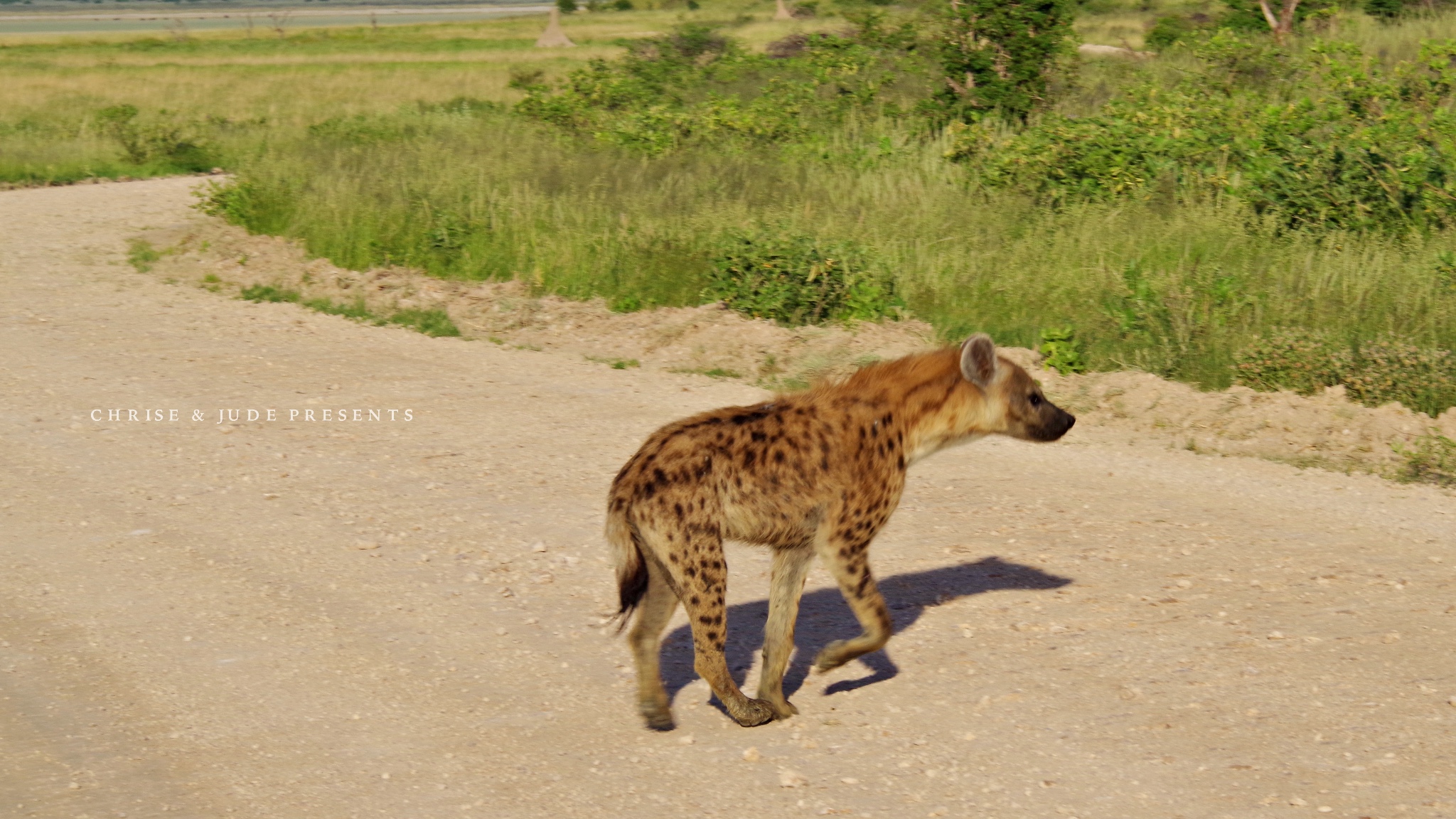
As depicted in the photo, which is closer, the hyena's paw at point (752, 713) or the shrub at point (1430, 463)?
the hyena's paw at point (752, 713)

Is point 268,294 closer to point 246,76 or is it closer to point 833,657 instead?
point 833,657

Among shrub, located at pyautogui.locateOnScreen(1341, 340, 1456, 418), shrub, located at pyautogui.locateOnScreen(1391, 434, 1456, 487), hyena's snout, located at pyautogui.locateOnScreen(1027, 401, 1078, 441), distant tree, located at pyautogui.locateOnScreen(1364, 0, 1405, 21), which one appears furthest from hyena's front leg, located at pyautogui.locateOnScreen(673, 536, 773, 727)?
distant tree, located at pyautogui.locateOnScreen(1364, 0, 1405, 21)

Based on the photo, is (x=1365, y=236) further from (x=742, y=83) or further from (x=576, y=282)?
(x=742, y=83)

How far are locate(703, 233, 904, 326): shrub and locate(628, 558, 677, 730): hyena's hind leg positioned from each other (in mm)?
6796

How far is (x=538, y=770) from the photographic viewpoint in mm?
5270

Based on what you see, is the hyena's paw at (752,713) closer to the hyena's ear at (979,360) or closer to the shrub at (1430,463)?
the hyena's ear at (979,360)

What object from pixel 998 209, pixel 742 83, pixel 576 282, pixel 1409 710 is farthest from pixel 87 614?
pixel 742 83

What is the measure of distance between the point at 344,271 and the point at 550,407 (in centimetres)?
497

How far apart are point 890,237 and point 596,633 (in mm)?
8021

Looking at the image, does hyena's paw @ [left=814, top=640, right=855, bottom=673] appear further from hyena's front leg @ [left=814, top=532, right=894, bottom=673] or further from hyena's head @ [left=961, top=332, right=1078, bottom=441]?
hyena's head @ [left=961, top=332, right=1078, bottom=441]

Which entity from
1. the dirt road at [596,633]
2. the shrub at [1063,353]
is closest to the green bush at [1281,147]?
the shrub at [1063,353]

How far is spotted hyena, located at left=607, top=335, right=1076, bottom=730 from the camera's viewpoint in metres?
5.20

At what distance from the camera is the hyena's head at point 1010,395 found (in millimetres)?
5793

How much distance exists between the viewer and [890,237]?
13.9 metres
